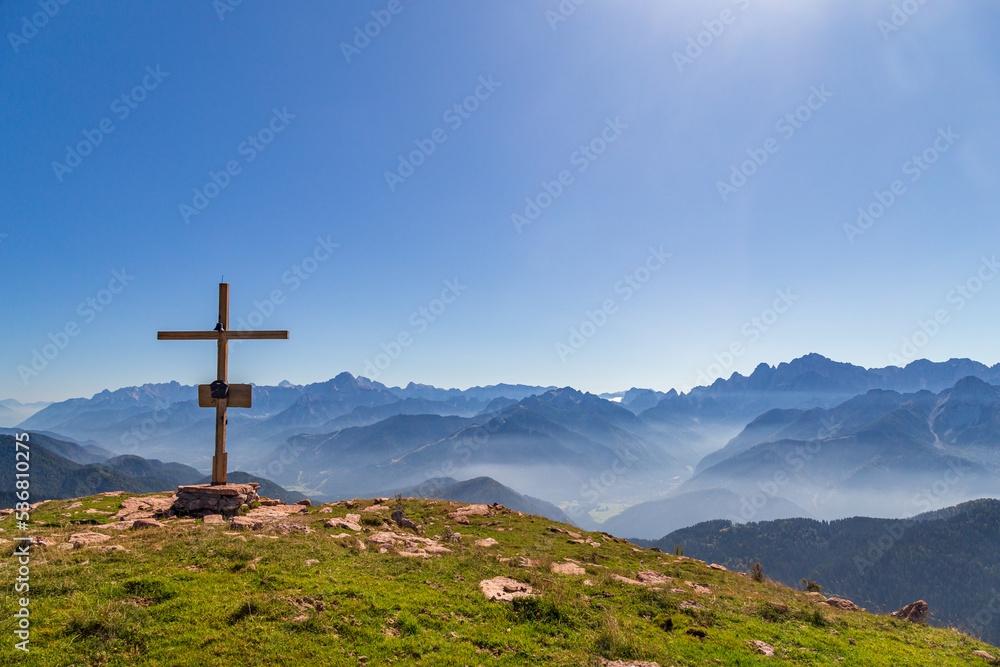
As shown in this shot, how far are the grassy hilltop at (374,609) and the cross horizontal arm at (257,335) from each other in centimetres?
982

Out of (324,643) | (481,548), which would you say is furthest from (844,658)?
(324,643)

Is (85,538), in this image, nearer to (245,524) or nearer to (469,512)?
(245,524)

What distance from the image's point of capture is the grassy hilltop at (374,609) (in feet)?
32.6

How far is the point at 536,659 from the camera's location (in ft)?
37.1

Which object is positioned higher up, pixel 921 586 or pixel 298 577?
pixel 298 577

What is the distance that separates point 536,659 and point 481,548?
35.7 feet

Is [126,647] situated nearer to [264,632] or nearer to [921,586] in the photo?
[264,632]

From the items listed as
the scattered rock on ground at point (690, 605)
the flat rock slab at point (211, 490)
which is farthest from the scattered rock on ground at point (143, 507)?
the scattered rock on ground at point (690, 605)

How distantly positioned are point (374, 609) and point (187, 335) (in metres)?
20.5

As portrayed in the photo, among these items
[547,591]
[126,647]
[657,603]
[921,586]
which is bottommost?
[921,586]

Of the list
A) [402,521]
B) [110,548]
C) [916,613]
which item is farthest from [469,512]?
[916,613]

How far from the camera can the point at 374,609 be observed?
12.5 metres

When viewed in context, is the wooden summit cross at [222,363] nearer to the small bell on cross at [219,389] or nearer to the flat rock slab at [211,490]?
the small bell on cross at [219,389]

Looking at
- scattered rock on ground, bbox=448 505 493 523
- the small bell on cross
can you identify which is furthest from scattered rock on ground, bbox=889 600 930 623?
the small bell on cross
